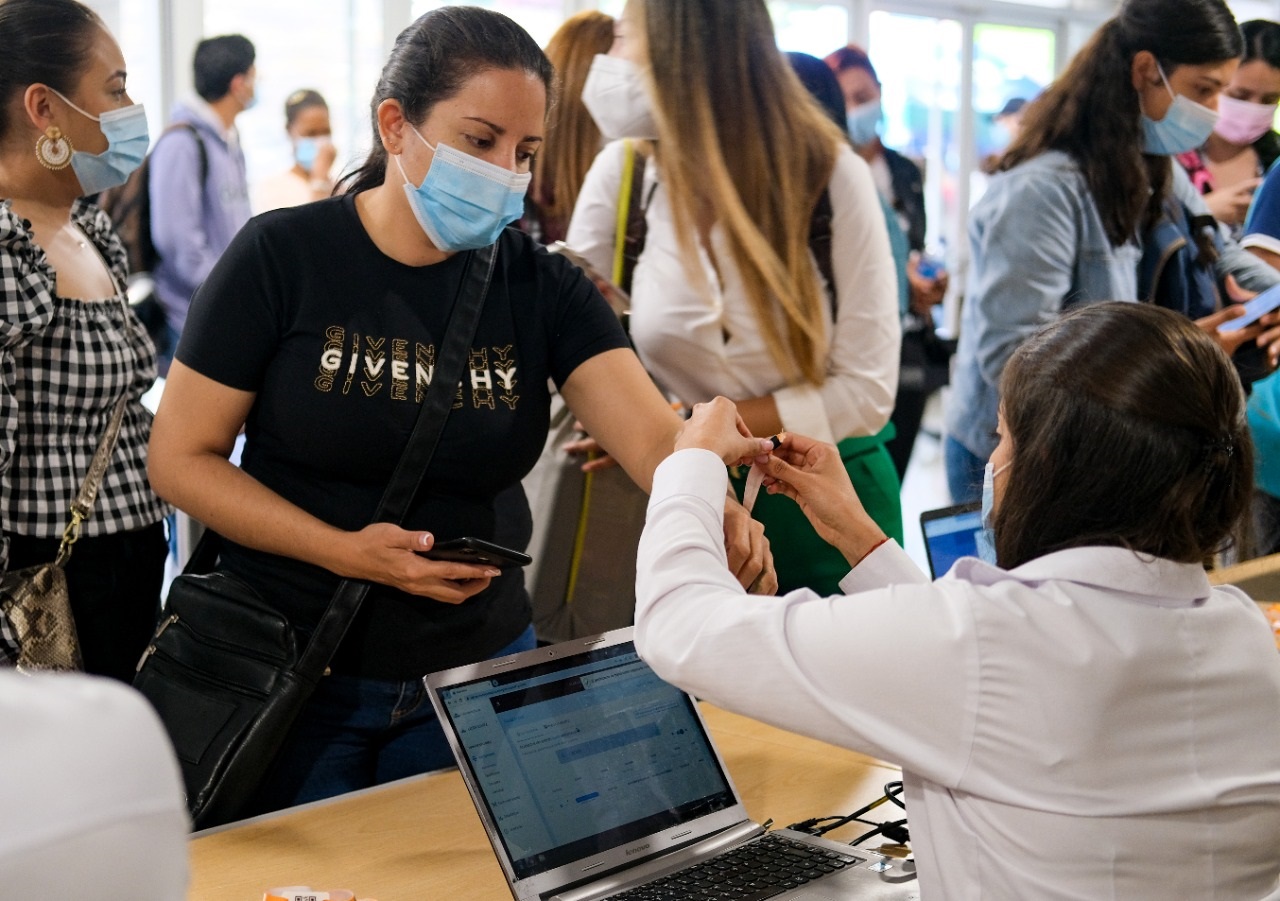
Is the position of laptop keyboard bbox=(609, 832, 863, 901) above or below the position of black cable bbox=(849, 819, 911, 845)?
above

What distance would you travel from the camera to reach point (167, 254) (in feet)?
17.1

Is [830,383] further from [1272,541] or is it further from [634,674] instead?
[1272,541]

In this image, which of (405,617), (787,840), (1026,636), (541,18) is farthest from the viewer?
(541,18)

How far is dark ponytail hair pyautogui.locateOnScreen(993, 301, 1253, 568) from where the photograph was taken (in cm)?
127

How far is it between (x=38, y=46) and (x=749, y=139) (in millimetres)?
1185

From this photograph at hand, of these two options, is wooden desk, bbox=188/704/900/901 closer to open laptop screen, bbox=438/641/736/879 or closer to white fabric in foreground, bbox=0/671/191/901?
open laptop screen, bbox=438/641/736/879

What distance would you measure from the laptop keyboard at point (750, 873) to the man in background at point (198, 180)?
12.9 feet

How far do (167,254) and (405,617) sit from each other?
3.70m

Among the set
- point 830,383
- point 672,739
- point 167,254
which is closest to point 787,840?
point 672,739

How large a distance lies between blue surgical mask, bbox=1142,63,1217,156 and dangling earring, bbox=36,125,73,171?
2.19 meters

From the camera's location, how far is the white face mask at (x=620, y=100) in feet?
8.66

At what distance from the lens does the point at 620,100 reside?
106 inches

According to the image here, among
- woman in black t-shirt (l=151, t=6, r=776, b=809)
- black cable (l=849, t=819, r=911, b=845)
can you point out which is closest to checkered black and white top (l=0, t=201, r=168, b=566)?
woman in black t-shirt (l=151, t=6, r=776, b=809)

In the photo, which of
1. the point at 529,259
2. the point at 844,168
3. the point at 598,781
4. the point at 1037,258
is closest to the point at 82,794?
the point at 598,781
